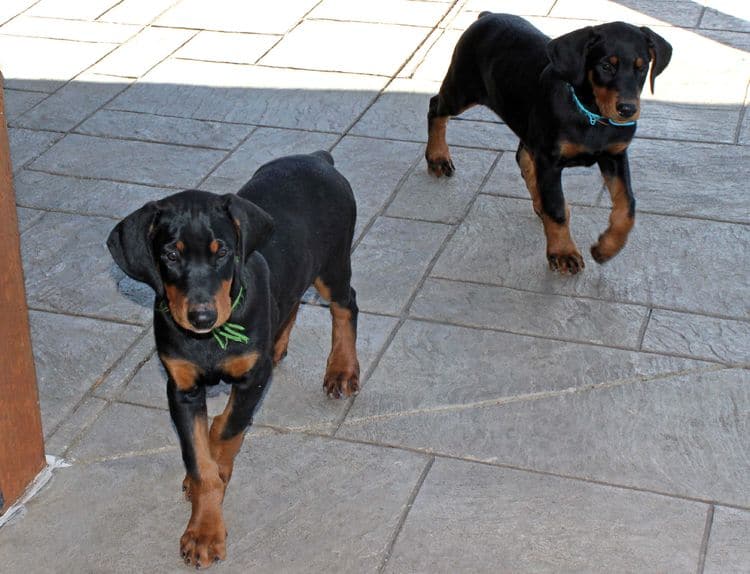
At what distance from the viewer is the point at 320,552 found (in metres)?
4.10

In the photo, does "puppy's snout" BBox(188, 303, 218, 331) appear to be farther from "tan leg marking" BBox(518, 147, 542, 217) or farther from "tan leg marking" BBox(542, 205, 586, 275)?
"tan leg marking" BBox(518, 147, 542, 217)

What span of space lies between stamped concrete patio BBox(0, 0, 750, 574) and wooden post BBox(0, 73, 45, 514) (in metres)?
0.14

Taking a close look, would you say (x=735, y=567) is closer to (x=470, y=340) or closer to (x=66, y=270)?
Result: (x=470, y=340)

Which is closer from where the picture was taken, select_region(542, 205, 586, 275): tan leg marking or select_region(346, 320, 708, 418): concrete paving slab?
select_region(346, 320, 708, 418): concrete paving slab

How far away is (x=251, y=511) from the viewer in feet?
14.2

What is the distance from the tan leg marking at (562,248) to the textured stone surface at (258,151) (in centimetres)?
186

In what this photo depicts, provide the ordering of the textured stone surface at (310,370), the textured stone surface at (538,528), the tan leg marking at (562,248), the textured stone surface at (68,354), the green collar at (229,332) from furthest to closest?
the tan leg marking at (562,248), the textured stone surface at (68,354), the textured stone surface at (310,370), the textured stone surface at (538,528), the green collar at (229,332)

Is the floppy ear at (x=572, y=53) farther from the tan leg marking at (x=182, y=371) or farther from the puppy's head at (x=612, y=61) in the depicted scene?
the tan leg marking at (x=182, y=371)

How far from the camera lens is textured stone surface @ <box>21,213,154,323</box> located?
5.62 m

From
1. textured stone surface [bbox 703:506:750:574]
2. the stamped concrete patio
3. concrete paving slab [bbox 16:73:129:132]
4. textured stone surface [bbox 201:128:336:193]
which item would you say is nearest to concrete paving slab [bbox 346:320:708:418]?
the stamped concrete patio

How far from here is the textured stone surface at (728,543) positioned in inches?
156

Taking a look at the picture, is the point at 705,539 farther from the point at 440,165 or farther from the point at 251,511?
the point at 440,165

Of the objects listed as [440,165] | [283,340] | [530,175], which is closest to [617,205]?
[530,175]

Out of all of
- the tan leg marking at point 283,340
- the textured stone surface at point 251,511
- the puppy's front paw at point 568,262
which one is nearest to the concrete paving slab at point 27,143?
the tan leg marking at point 283,340
